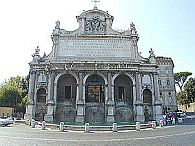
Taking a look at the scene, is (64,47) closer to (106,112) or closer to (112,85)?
(112,85)

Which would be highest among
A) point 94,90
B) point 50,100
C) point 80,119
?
point 94,90

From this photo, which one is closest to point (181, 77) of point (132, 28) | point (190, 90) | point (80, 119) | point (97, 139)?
point (190, 90)

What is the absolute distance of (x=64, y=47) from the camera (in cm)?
3741

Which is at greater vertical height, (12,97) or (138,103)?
(12,97)

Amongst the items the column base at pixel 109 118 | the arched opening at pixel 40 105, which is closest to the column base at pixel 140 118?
the column base at pixel 109 118

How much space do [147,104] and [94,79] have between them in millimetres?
9386

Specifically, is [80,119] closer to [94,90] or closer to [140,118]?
A: [94,90]

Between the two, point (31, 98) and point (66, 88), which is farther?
point (66, 88)

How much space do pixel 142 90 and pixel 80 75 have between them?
33.3 ft

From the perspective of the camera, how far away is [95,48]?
37500 millimetres

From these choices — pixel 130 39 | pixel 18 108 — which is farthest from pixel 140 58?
pixel 18 108

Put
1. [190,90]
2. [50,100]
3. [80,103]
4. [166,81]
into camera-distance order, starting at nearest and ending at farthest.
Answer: [80,103], [50,100], [166,81], [190,90]

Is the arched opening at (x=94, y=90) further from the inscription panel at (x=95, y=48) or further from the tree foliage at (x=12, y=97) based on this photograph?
the tree foliage at (x=12, y=97)

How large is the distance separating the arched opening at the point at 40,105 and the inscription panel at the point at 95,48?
21.8ft
